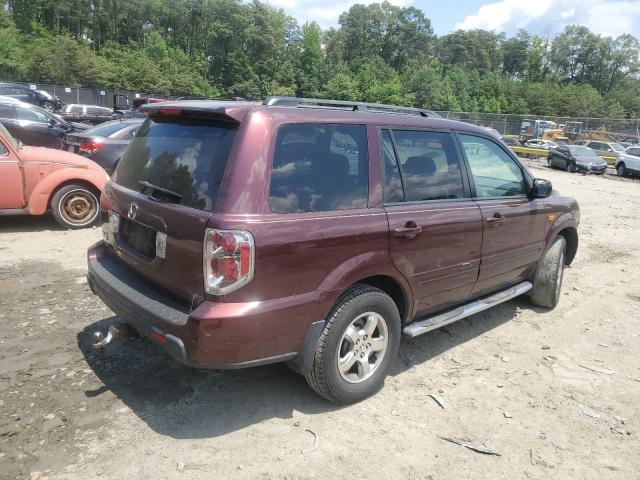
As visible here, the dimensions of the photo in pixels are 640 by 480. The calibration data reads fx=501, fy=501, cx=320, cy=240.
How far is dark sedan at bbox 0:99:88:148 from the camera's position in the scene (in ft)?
40.1

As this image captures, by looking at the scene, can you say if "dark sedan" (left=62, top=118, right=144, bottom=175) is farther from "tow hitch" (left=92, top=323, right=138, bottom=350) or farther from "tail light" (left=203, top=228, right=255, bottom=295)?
"tail light" (left=203, top=228, right=255, bottom=295)

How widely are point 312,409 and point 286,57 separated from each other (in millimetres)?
94598

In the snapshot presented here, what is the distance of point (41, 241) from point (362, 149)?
5.46m

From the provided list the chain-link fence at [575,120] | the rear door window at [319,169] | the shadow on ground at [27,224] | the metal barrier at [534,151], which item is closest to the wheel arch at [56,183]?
the shadow on ground at [27,224]

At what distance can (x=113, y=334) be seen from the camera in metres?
3.22

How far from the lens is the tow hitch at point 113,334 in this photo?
10.5 feet

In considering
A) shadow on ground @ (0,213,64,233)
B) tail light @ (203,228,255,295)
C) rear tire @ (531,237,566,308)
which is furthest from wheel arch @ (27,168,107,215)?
rear tire @ (531,237,566,308)

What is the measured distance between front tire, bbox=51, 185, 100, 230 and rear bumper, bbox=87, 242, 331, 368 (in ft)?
16.3

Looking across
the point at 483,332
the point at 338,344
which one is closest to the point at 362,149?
the point at 338,344

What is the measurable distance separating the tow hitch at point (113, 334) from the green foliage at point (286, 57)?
209ft

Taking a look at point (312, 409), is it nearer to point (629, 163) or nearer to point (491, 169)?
point (491, 169)

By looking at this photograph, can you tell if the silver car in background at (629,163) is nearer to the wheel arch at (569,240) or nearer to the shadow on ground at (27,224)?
the wheel arch at (569,240)

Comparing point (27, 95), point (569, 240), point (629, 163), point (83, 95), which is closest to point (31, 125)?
point (569, 240)

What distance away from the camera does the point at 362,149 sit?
3.33m
